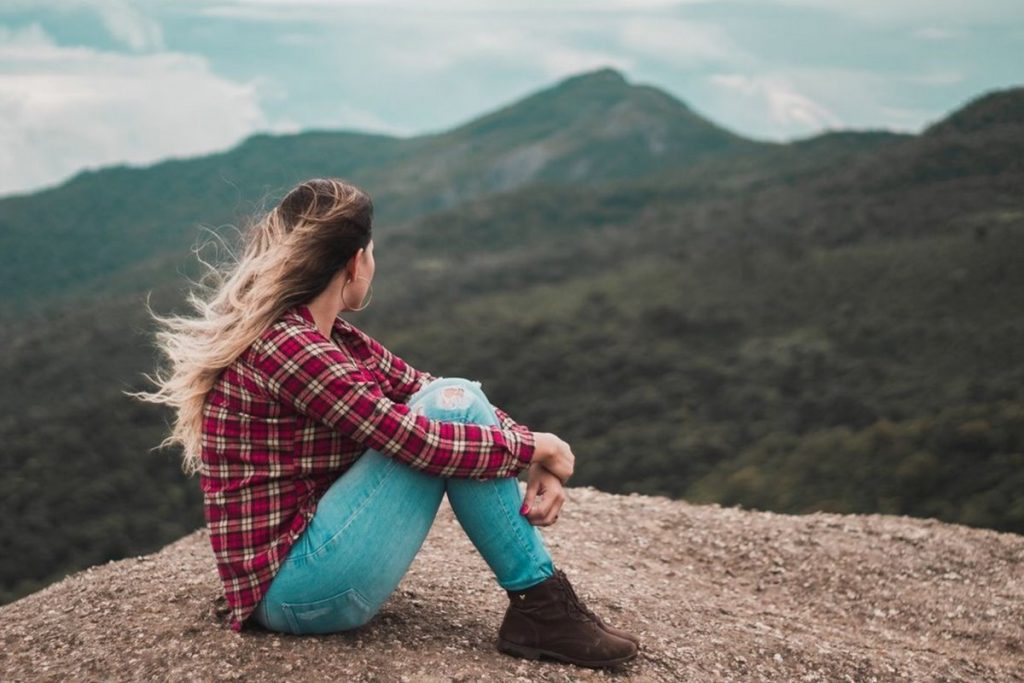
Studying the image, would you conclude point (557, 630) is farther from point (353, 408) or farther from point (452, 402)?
point (353, 408)

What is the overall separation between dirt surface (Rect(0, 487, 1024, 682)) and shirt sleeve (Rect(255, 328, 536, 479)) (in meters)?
1.01

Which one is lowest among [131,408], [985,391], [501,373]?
[131,408]

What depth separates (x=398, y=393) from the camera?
439 cm

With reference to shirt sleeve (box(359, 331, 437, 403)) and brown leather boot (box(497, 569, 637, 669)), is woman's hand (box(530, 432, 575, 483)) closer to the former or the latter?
brown leather boot (box(497, 569, 637, 669))

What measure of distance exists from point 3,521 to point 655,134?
460ft

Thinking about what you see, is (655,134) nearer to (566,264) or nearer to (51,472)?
(566,264)

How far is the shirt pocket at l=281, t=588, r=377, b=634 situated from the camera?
12.1ft

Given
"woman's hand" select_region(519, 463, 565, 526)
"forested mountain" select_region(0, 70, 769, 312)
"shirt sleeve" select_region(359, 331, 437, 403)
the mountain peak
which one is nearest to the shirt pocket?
"woman's hand" select_region(519, 463, 565, 526)

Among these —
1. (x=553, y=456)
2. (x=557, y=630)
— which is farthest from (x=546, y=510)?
(x=557, y=630)

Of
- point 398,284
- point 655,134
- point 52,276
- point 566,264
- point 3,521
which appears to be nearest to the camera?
point 3,521

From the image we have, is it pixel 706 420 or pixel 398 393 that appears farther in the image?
pixel 706 420

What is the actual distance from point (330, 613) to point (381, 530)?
48 cm

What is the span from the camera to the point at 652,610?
5258 mm

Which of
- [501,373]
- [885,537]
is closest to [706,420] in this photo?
[501,373]
